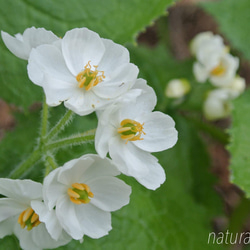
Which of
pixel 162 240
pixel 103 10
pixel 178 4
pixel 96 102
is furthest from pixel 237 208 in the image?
pixel 178 4

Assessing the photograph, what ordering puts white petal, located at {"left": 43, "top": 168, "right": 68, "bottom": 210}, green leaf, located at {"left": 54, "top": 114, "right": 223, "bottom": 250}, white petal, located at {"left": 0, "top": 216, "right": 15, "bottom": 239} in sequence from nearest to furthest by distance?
white petal, located at {"left": 43, "top": 168, "right": 68, "bottom": 210}
white petal, located at {"left": 0, "top": 216, "right": 15, "bottom": 239}
green leaf, located at {"left": 54, "top": 114, "right": 223, "bottom": 250}

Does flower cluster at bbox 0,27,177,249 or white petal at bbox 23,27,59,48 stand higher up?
white petal at bbox 23,27,59,48

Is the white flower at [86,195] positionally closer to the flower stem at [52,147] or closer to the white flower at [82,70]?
the flower stem at [52,147]

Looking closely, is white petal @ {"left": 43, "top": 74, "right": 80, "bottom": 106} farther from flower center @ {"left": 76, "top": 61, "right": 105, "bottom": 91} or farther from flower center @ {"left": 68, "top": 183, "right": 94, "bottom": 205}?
flower center @ {"left": 68, "top": 183, "right": 94, "bottom": 205}

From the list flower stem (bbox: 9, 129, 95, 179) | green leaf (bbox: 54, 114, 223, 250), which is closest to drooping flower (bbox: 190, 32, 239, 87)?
green leaf (bbox: 54, 114, 223, 250)

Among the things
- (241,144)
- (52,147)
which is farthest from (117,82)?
(241,144)

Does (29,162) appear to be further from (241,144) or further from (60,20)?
(241,144)

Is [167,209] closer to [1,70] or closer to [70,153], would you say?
[70,153]
